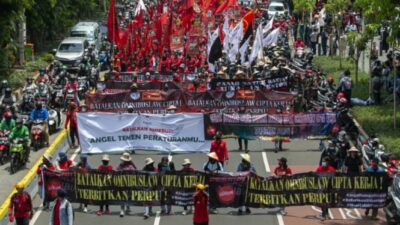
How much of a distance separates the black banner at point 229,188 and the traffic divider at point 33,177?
4.86 feet

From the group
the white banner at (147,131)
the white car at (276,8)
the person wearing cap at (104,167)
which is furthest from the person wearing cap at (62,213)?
the white car at (276,8)

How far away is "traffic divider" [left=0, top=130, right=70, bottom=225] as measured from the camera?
22.4 meters

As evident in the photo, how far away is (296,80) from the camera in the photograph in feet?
113

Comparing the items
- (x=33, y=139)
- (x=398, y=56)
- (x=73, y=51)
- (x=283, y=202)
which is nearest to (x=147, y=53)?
(x=73, y=51)

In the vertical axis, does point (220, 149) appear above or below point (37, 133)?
above

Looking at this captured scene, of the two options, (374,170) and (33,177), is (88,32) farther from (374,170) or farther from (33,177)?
(374,170)

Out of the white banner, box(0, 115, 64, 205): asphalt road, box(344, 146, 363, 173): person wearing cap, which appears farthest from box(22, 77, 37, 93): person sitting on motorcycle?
box(344, 146, 363, 173): person wearing cap

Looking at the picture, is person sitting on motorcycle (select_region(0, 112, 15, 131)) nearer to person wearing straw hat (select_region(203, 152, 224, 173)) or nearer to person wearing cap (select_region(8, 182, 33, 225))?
person wearing straw hat (select_region(203, 152, 224, 173))

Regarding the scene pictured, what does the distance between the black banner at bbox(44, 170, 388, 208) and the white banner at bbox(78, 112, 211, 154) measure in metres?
5.51

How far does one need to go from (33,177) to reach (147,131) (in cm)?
336

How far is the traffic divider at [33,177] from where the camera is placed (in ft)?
73.6

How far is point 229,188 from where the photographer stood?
21.4 metres

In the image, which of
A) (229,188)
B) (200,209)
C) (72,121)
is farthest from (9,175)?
(200,209)

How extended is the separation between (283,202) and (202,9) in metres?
22.4
